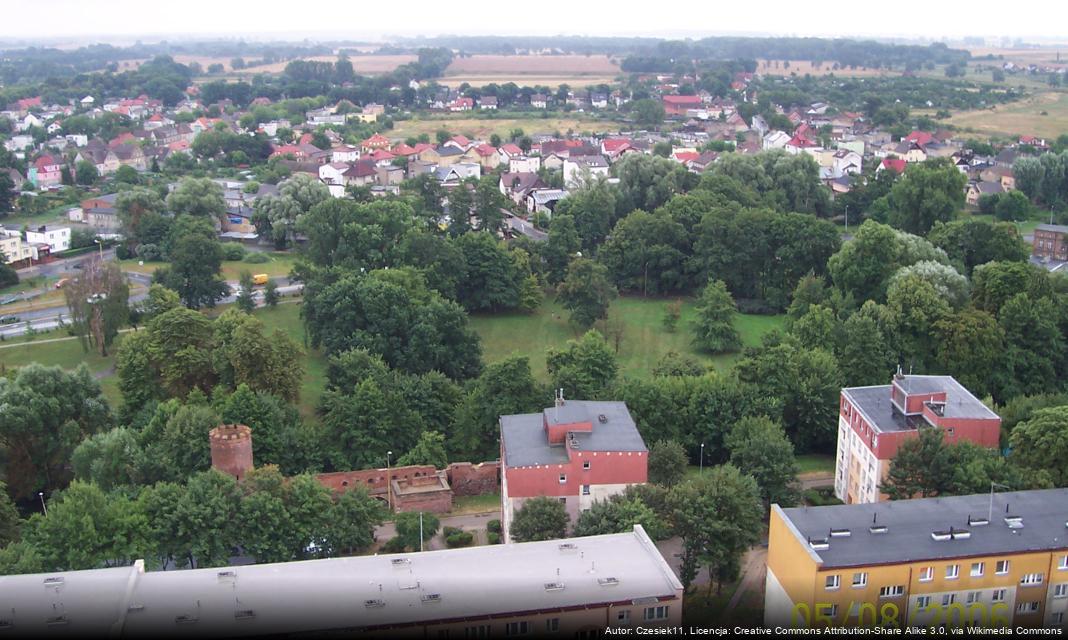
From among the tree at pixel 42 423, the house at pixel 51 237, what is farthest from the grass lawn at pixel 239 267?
the tree at pixel 42 423

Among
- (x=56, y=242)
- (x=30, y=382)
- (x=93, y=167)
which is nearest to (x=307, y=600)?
(x=30, y=382)

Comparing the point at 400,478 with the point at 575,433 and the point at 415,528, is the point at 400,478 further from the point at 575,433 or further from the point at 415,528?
the point at 575,433

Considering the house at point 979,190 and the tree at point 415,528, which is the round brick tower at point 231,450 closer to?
the tree at point 415,528

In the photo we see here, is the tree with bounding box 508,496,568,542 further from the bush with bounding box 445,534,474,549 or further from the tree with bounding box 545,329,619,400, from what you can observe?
the tree with bounding box 545,329,619,400

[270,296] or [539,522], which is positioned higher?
[539,522]

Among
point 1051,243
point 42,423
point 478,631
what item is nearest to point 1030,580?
point 478,631

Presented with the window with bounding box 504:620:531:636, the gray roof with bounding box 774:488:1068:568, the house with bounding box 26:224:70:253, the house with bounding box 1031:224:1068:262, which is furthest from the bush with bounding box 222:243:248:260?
the house with bounding box 1031:224:1068:262
